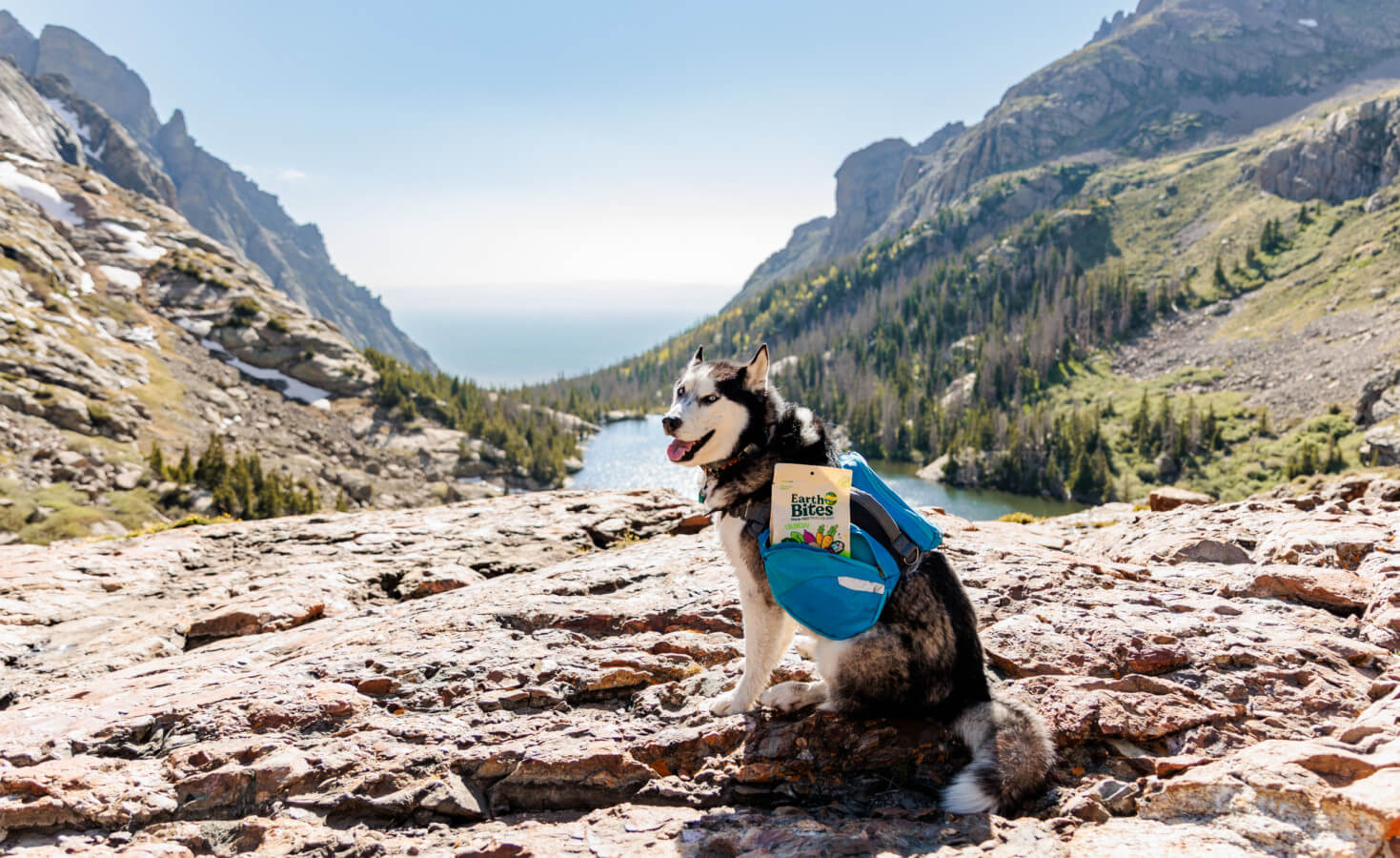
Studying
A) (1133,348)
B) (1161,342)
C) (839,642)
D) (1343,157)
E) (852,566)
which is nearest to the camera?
(852,566)

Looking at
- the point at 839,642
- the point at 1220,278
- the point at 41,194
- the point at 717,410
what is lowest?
the point at 839,642

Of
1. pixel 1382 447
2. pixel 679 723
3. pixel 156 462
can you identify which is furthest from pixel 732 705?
pixel 1382 447

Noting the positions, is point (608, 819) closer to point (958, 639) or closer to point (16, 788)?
point (958, 639)

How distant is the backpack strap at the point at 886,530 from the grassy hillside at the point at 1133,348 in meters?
92.0

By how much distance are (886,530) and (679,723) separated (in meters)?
2.21

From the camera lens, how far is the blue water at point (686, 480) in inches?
3307

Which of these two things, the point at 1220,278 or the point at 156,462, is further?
the point at 1220,278

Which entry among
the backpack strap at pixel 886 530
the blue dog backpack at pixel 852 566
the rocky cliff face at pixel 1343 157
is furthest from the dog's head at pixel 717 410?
the rocky cliff face at pixel 1343 157

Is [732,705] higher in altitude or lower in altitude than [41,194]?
lower

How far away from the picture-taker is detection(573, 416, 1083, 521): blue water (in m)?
84.0

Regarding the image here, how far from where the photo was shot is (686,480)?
89.3 m

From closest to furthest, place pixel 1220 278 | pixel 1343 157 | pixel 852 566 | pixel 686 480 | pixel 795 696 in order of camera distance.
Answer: pixel 852 566, pixel 795 696, pixel 686 480, pixel 1220 278, pixel 1343 157

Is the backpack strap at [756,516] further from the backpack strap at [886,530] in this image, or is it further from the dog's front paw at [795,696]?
the dog's front paw at [795,696]

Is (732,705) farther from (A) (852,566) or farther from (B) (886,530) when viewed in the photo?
(B) (886,530)
